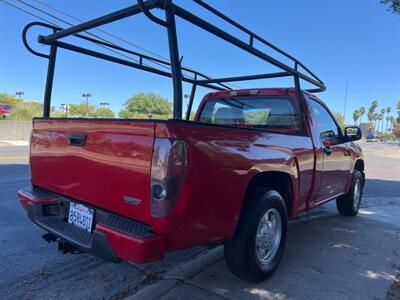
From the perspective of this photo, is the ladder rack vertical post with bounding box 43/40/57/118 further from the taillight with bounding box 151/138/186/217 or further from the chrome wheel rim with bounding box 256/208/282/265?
the chrome wheel rim with bounding box 256/208/282/265

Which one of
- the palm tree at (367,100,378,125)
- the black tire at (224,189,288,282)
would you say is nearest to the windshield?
the black tire at (224,189,288,282)

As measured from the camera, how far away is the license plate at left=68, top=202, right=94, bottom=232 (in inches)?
111

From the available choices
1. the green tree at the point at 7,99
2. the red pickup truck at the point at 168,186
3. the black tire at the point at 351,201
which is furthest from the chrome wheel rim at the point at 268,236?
the green tree at the point at 7,99

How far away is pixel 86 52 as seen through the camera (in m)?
4.25

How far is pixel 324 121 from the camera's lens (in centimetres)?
497

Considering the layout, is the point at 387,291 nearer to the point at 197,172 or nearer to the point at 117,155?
the point at 197,172

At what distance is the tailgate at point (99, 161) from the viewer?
243 cm

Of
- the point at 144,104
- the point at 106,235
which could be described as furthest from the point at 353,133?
the point at 144,104

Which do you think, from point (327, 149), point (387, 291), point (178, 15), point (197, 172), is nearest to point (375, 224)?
point (327, 149)

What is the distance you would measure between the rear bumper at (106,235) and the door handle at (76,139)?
1.72ft

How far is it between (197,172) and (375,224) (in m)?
4.64

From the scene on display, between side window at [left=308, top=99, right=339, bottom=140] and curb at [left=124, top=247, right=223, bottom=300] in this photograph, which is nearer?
curb at [left=124, top=247, right=223, bottom=300]

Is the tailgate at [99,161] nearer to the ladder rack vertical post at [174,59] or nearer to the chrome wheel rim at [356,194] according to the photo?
the ladder rack vertical post at [174,59]

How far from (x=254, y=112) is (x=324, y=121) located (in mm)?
1052
